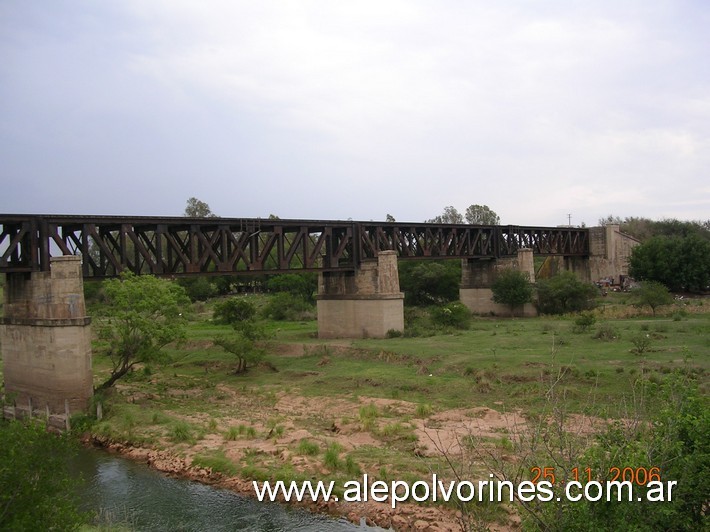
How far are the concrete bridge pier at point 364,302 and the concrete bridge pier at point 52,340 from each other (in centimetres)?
2067

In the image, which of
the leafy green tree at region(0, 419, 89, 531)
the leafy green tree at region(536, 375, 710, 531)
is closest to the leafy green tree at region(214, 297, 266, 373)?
the leafy green tree at region(0, 419, 89, 531)

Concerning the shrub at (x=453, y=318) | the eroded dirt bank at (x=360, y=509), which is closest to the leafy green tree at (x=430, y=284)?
the shrub at (x=453, y=318)

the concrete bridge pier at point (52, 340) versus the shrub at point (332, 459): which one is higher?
the concrete bridge pier at point (52, 340)

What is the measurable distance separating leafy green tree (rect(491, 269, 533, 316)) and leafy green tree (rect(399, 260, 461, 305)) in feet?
32.8

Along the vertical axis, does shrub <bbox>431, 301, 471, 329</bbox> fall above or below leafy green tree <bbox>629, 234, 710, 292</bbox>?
below

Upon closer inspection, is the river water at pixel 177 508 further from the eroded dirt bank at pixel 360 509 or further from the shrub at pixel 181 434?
the shrub at pixel 181 434

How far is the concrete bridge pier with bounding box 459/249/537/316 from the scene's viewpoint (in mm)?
62906

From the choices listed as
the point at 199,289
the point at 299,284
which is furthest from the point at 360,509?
the point at 199,289

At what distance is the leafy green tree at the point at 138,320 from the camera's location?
A: 30.5 metres

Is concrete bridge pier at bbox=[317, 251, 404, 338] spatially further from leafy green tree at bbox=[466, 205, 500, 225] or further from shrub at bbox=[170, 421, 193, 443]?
leafy green tree at bbox=[466, 205, 500, 225]

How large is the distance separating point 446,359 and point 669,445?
24.4 meters

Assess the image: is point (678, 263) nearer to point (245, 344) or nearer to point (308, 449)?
point (245, 344)

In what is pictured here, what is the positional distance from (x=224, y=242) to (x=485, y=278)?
3292 centimetres

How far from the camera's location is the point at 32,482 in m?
11.2
